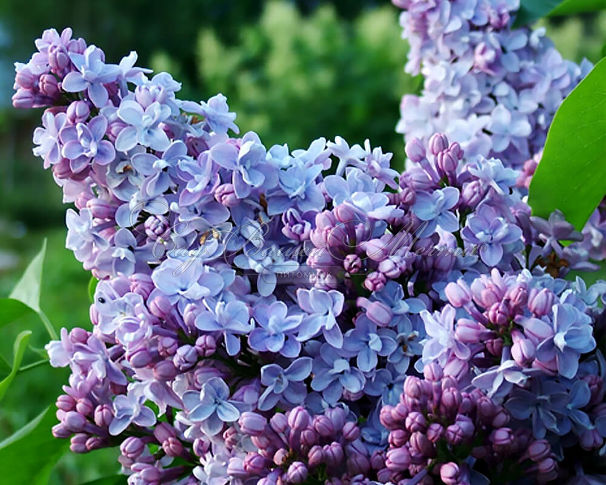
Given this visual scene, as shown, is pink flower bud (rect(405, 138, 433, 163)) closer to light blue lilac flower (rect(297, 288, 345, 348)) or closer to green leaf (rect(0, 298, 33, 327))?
light blue lilac flower (rect(297, 288, 345, 348))

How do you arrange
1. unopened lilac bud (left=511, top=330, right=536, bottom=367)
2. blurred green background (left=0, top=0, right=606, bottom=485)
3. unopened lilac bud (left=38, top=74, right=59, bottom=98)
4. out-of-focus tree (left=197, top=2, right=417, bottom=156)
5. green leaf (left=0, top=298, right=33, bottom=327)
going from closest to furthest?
unopened lilac bud (left=511, top=330, right=536, bottom=367) → unopened lilac bud (left=38, top=74, right=59, bottom=98) → green leaf (left=0, top=298, right=33, bottom=327) → blurred green background (left=0, top=0, right=606, bottom=485) → out-of-focus tree (left=197, top=2, right=417, bottom=156)

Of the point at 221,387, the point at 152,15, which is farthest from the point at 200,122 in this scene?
the point at 152,15

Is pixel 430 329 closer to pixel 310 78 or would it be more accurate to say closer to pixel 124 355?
pixel 124 355

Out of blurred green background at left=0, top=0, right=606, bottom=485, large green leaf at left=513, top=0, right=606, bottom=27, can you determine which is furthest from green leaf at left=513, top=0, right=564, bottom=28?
blurred green background at left=0, top=0, right=606, bottom=485

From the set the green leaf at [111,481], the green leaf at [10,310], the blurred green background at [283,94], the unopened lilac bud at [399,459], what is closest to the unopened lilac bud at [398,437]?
the unopened lilac bud at [399,459]

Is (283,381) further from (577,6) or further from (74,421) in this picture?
(577,6)
